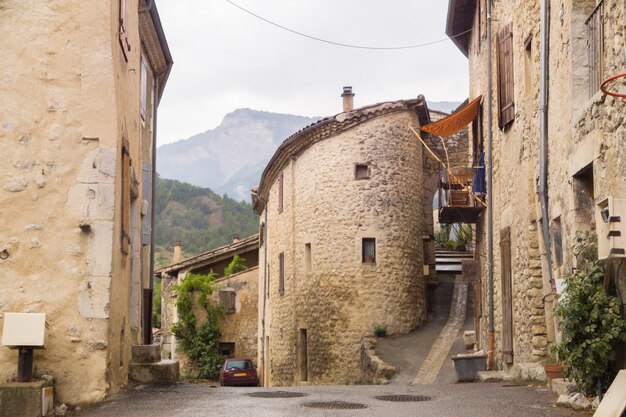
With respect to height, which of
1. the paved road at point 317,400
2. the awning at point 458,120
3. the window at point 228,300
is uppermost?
the awning at point 458,120

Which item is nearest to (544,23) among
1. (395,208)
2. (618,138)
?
(618,138)

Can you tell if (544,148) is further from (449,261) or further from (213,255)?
(213,255)

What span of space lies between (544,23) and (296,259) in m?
14.0

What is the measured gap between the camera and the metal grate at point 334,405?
885cm

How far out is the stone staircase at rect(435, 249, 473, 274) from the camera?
88.9 ft

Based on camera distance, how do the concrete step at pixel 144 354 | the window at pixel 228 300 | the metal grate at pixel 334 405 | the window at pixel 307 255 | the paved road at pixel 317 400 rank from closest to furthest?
the paved road at pixel 317 400 < the metal grate at pixel 334 405 < the concrete step at pixel 144 354 < the window at pixel 307 255 < the window at pixel 228 300

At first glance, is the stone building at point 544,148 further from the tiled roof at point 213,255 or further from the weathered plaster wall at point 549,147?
the tiled roof at point 213,255

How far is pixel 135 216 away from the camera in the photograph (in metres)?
12.1

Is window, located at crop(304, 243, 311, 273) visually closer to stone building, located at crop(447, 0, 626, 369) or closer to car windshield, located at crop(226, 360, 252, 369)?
car windshield, located at crop(226, 360, 252, 369)

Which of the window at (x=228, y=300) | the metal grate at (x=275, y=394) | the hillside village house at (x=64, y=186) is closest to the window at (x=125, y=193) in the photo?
the hillside village house at (x=64, y=186)

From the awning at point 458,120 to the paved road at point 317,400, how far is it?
9.49 m

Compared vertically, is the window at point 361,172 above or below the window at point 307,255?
above

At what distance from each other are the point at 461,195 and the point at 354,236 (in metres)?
3.55

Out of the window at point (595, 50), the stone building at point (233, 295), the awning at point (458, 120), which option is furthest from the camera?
the stone building at point (233, 295)
